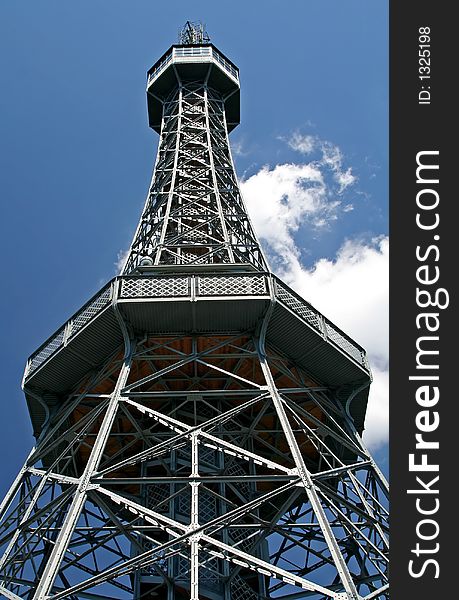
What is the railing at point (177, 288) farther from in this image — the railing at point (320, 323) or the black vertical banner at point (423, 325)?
the black vertical banner at point (423, 325)

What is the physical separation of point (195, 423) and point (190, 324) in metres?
2.56

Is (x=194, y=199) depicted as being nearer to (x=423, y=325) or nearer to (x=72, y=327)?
(x=72, y=327)

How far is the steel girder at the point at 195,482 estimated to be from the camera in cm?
1564

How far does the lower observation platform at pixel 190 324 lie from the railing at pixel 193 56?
70.4 feet

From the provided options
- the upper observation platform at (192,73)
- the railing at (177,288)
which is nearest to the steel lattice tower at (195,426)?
the railing at (177,288)

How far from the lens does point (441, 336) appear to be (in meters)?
10.7

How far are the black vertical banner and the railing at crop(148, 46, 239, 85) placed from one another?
27.6 m

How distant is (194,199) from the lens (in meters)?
29.6

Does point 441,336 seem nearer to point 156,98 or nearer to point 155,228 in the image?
point 155,228

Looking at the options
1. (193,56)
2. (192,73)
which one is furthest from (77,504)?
(193,56)

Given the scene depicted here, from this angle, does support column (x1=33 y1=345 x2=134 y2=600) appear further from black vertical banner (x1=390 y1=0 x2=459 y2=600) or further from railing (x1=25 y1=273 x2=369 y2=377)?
black vertical banner (x1=390 y1=0 x2=459 y2=600)

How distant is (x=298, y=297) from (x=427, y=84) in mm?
9790

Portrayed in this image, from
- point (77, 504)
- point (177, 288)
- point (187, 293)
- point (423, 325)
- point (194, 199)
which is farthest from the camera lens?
point (194, 199)

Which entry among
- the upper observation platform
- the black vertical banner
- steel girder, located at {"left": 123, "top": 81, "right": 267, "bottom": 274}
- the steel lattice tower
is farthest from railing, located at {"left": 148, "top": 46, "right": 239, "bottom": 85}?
the black vertical banner
